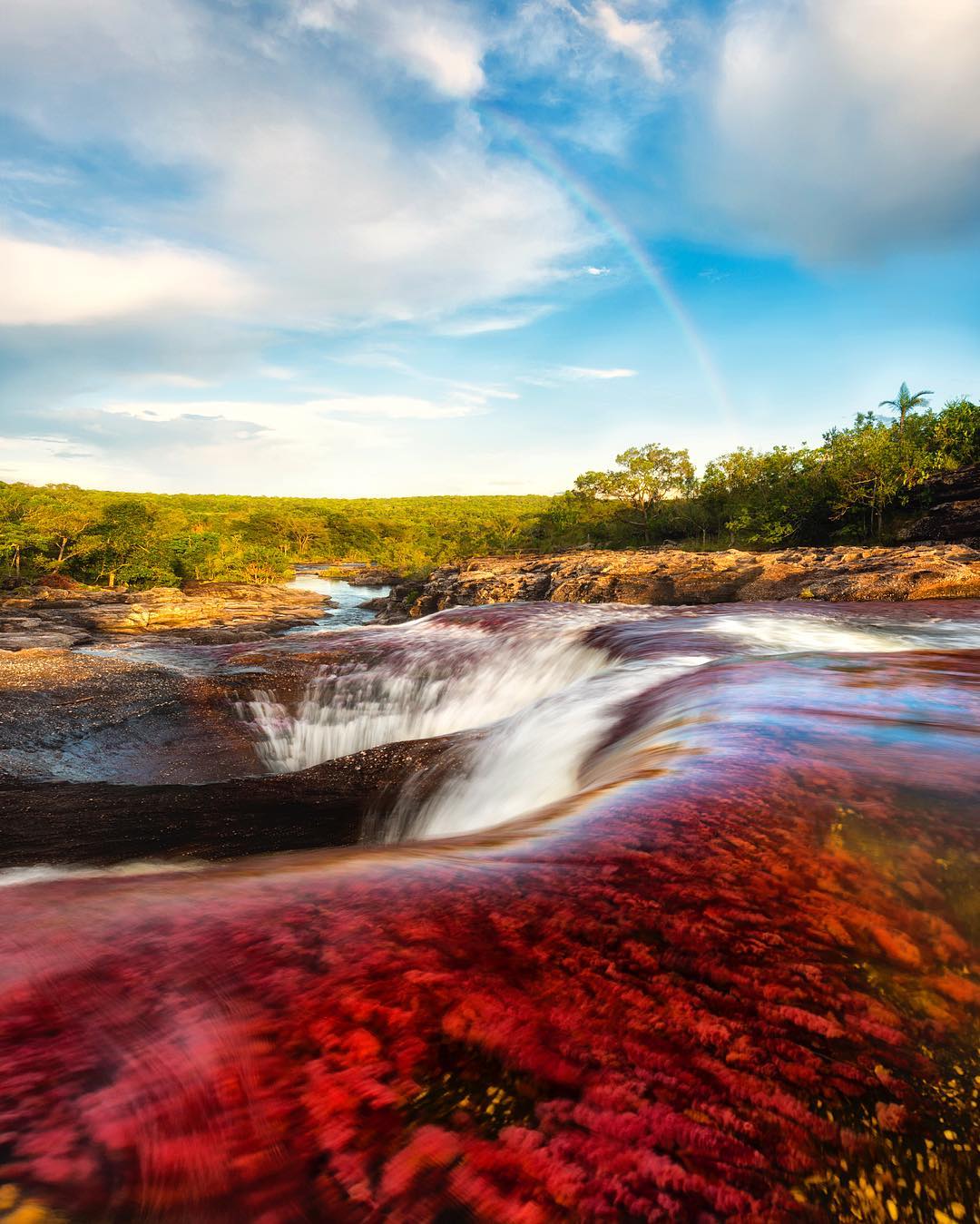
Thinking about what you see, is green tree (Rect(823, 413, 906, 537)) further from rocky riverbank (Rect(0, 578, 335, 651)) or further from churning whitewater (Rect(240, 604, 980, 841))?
rocky riverbank (Rect(0, 578, 335, 651))

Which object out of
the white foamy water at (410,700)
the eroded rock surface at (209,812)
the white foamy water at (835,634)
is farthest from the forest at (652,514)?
the eroded rock surface at (209,812)

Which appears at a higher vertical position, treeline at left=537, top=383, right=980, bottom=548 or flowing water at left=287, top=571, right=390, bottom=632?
treeline at left=537, top=383, right=980, bottom=548

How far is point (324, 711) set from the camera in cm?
853

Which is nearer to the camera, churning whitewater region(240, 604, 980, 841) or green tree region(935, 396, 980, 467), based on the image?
churning whitewater region(240, 604, 980, 841)

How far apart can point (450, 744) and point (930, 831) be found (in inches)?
185

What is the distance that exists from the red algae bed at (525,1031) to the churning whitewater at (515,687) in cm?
180

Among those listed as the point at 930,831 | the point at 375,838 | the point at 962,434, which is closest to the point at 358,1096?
the point at 930,831

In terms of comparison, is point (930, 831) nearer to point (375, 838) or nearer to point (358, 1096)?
point (358, 1096)

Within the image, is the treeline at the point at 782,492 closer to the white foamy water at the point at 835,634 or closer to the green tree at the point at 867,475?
the green tree at the point at 867,475

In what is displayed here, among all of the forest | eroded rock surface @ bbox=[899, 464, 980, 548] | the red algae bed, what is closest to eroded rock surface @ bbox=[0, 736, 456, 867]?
the red algae bed

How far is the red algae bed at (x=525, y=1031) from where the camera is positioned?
2.90 feet

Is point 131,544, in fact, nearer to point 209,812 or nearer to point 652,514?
point 652,514

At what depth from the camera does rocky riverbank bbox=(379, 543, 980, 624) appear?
16.8 meters

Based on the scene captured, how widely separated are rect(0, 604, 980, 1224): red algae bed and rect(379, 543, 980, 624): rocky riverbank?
1785cm
